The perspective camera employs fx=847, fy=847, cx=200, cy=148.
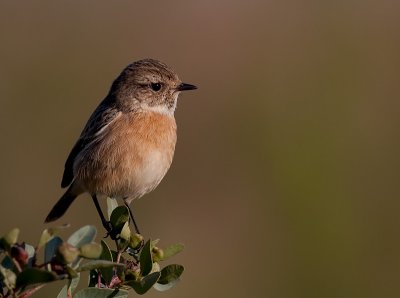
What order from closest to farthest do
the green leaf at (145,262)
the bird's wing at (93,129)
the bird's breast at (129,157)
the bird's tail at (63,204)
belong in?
the green leaf at (145,262), the bird's breast at (129,157), the bird's wing at (93,129), the bird's tail at (63,204)

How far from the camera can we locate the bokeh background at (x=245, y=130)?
A: 927cm

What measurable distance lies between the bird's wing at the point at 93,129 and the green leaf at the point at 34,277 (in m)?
3.24

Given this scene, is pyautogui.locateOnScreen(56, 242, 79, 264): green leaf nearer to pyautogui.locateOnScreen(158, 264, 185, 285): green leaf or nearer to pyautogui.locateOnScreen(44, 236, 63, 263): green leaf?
pyautogui.locateOnScreen(44, 236, 63, 263): green leaf

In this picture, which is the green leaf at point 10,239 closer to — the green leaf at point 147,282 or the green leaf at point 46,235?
the green leaf at point 46,235

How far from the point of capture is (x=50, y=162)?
10.2 m

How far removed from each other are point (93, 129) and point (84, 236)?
308 cm

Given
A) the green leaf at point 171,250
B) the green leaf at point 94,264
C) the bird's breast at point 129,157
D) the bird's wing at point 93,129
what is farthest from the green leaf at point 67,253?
the bird's wing at point 93,129

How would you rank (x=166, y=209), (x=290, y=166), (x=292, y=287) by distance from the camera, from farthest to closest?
1. (x=290, y=166)
2. (x=166, y=209)
3. (x=292, y=287)

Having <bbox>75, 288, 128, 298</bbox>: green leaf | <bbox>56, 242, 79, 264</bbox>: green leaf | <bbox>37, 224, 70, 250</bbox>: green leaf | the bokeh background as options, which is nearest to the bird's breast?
the bokeh background

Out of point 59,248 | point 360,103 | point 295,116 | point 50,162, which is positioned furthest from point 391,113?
point 59,248

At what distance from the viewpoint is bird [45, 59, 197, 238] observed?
5.49m

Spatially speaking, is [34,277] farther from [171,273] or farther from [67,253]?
[171,273]

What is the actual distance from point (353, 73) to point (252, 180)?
9.38ft

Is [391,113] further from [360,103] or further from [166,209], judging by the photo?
[166,209]
